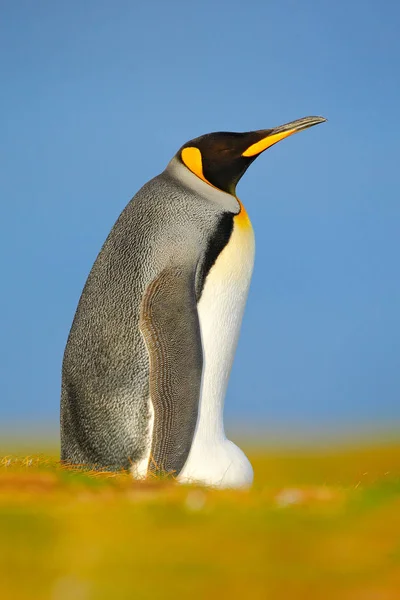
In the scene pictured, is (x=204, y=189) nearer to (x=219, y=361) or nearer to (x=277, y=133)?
(x=277, y=133)

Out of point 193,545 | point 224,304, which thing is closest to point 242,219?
point 224,304

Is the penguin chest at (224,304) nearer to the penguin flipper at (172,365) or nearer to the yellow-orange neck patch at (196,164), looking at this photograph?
the yellow-orange neck patch at (196,164)

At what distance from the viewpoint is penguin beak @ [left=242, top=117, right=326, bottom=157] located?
529 cm

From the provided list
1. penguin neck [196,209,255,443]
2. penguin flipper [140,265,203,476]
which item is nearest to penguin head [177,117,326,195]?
penguin neck [196,209,255,443]

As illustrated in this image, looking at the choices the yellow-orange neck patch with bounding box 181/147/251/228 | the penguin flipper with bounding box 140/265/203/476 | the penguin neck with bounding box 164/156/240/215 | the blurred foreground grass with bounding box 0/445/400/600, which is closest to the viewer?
the blurred foreground grass with bounding box 0/445/400/600

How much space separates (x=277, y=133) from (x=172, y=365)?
6.05ft

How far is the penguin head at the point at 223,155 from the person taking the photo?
5215mm

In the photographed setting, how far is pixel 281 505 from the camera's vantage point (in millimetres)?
3584

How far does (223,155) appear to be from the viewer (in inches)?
205

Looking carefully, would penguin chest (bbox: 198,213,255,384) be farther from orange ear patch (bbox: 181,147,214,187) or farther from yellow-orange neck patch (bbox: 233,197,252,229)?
orange ear patch (bbox: 181,147,214,187)

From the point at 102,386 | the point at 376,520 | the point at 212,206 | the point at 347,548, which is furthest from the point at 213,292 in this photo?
the point at 347,548

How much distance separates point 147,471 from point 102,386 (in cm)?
59

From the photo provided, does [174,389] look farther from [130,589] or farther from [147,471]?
[130,589]

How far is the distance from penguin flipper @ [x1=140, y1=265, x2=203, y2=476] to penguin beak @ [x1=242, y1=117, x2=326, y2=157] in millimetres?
1122
